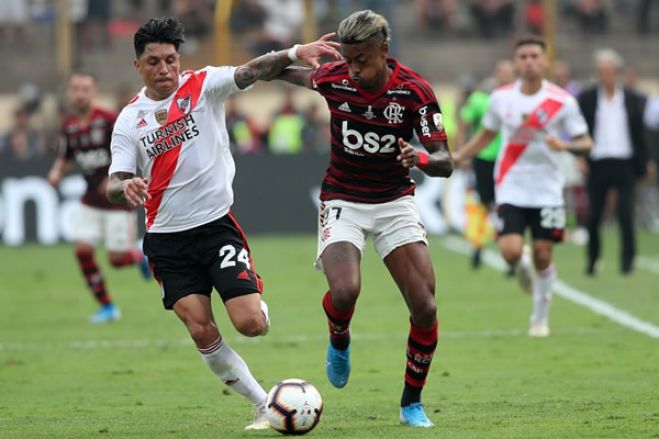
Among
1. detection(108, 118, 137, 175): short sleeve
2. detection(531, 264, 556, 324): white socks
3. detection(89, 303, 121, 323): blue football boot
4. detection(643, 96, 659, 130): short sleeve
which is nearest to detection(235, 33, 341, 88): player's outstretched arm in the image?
detection(108, 118, 137, 175): short sleeve

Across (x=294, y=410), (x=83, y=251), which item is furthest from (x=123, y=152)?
(x=83, y=251)

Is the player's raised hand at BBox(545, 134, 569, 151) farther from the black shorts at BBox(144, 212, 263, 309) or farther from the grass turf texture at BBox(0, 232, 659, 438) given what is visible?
the black shorts at BBox(144, 212, 263, 309)

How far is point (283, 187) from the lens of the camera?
24.0 meters

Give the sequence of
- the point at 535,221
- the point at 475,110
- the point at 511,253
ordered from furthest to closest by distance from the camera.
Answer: the point at 475,110 → the point at 535,221 → the point at 511,253

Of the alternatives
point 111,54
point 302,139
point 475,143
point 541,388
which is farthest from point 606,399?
point 111,54

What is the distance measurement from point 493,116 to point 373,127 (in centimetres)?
450

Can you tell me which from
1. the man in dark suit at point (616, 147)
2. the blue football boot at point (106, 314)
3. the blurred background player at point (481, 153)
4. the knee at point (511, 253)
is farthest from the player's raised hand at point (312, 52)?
the man in dark suit at point (616, 147)

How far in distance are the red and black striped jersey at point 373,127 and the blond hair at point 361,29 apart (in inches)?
14.1

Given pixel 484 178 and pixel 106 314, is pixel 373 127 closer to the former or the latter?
pixel 106 314

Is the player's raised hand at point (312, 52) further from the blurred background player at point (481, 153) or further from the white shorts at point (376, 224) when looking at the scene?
the blurred background player at point (481, 153)

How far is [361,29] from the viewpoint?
7938 millimetres

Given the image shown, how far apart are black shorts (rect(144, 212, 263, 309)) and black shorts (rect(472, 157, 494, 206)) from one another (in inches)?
361

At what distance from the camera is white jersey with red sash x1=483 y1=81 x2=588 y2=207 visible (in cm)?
1236

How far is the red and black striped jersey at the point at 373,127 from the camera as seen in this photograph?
26.9 ft
